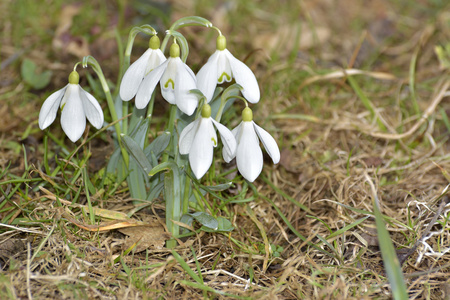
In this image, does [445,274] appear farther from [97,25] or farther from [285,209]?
[97,25]

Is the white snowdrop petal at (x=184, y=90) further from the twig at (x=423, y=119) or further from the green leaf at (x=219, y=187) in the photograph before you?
the twig at (x=423, y=119)

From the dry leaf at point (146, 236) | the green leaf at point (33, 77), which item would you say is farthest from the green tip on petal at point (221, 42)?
the green leaf at point (33, 77)

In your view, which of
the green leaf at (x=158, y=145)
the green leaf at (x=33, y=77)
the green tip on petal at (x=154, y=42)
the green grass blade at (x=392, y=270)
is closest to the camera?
the green grass blade at (x=392, y=270)

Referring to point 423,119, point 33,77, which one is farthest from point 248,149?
point 33,77

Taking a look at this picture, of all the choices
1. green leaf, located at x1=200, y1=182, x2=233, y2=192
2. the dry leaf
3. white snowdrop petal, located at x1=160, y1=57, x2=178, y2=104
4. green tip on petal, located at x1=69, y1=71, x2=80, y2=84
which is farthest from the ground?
white snowdrop petal, located at x1=160, y1=57, x2=178, y2=104

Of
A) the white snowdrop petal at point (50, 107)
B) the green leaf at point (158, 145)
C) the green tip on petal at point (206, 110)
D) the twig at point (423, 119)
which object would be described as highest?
the green tip on petal at point (206, 110)

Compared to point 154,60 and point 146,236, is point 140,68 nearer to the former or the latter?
point 154,60

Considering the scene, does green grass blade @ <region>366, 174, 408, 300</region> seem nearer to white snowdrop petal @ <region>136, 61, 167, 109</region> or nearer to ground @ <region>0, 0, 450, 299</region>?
ground @ <region>0, 0, 450, 299</region>
